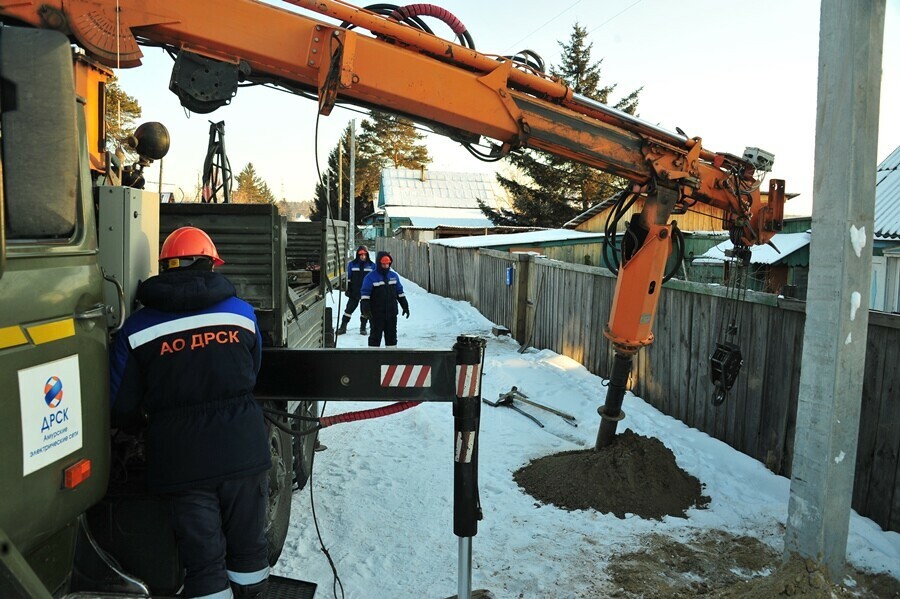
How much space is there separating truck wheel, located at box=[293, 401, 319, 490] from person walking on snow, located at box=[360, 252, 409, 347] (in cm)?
509

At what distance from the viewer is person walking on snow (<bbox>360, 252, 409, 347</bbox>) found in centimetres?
1090

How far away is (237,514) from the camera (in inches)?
113

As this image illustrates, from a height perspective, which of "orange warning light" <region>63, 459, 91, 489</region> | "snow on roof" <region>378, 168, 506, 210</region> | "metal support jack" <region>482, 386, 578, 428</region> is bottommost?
"metal support jack" <region>482, 386, 578, 428</region>

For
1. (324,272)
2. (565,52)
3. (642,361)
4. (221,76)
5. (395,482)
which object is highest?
(565,52)

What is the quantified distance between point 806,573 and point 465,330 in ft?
36.5

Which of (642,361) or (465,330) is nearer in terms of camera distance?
(642,361)

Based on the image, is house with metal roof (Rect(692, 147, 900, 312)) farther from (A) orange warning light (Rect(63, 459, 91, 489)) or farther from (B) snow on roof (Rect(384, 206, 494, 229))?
(B) snow on roof (Rect(384, 206, 494, 229))

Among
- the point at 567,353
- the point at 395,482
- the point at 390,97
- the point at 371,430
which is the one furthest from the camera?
the point at 567,353

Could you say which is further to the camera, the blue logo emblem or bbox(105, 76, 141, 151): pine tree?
bbox(105, 76, 141, 151): pine tree

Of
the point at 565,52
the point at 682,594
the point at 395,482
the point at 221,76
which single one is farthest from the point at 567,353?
the point at 565,52

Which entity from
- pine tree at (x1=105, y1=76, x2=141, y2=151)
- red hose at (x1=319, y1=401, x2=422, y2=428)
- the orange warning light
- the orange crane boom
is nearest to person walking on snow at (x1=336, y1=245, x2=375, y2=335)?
the orange crane boom

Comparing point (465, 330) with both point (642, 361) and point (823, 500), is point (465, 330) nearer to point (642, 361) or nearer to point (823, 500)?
point (642, 361)

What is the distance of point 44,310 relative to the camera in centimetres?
214

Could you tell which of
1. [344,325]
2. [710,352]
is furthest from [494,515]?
[344,325]
